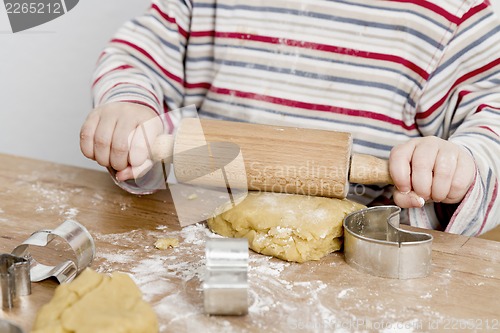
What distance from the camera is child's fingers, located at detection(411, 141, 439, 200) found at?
35.4 inches

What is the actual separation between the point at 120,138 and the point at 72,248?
25 cm

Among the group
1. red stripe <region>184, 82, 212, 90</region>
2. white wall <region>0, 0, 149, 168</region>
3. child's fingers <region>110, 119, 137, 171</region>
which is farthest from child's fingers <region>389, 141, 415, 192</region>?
white wall <region>0, 0, 149, 168</region>

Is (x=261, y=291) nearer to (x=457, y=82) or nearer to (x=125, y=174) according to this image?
(x=125, y=174)

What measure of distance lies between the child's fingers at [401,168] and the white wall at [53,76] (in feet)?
3.23

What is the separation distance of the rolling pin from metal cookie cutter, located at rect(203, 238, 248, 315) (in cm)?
22

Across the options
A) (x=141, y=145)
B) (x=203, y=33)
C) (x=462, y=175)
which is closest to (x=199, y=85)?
(x=203, y=33)

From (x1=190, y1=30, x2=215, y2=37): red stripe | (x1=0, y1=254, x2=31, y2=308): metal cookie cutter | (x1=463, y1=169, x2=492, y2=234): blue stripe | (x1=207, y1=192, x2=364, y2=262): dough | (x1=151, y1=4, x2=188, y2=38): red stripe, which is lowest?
(x1=463, y1=169, x2=492, y2=234): blue stripe

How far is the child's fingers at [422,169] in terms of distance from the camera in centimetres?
90

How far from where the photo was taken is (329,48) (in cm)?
118

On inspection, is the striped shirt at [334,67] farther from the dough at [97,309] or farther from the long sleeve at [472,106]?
the dough at [97,309]

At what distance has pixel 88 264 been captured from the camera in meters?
0.81

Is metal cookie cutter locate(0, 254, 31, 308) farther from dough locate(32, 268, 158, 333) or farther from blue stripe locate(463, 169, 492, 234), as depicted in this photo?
blue stripe locate(463, 169, 492, 234)

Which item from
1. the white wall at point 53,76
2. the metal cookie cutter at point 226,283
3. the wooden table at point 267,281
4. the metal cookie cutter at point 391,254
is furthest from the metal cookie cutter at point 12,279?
the white wall at point 53,76

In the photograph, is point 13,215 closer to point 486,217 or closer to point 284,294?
point 284,294
